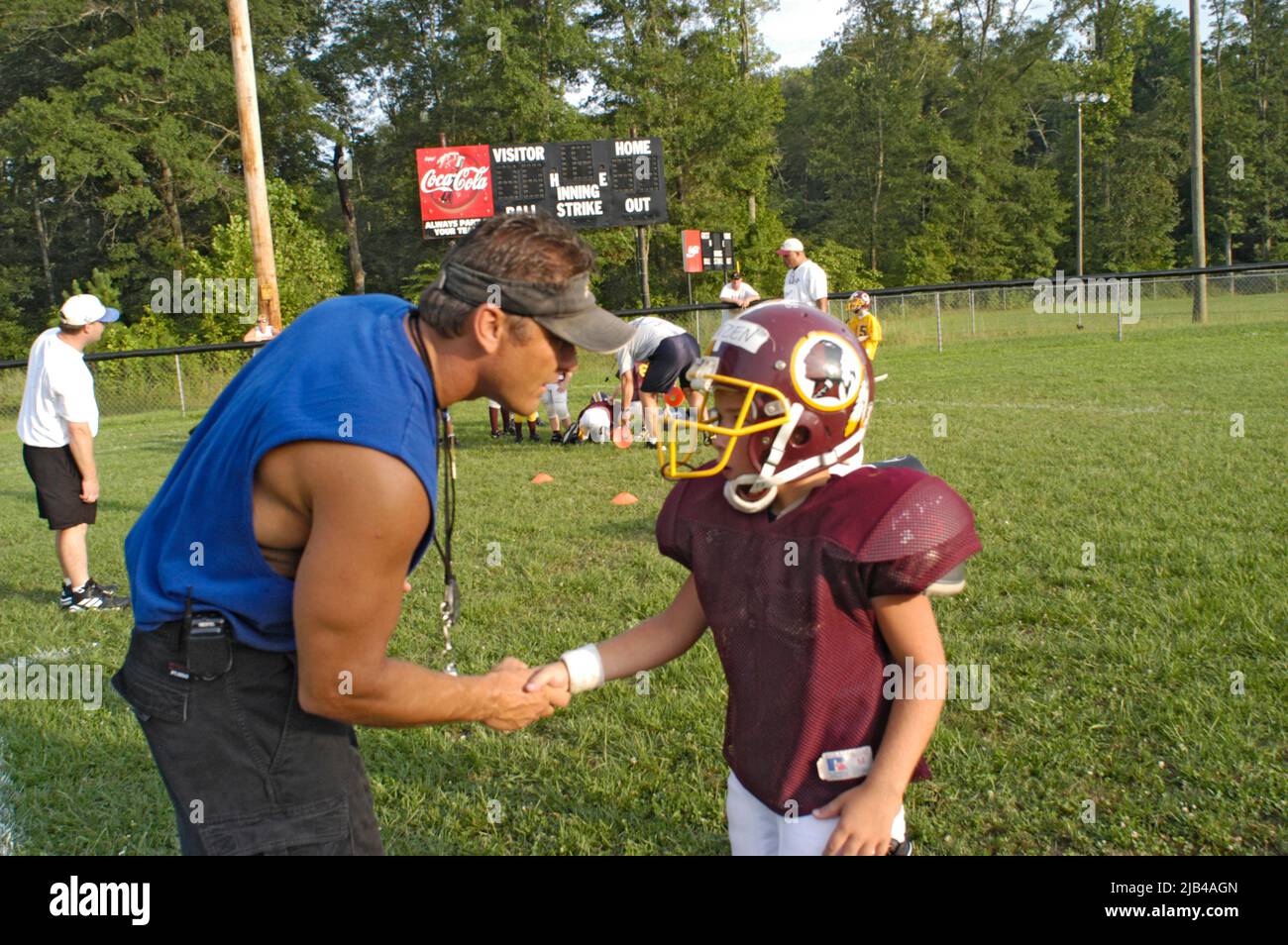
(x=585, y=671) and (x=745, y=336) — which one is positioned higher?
(x=745, y=336)

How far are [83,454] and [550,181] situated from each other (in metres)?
17.8

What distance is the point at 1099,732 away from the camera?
414 cm

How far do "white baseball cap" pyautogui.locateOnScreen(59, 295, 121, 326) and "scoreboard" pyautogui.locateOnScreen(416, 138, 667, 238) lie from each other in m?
16.8

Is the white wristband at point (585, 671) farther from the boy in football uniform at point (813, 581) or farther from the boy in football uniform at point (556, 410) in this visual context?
the boy in football uniform at point (556, 410)

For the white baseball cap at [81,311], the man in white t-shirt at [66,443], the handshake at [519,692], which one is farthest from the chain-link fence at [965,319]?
the handshake at [519,692]

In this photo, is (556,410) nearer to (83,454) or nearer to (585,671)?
(83,454)

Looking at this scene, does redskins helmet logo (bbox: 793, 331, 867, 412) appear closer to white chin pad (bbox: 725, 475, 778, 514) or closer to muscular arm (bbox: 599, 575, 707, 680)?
white chin pad (bbox: 725, 475, 778, 514)

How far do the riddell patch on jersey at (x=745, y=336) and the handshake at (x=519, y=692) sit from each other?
0.93 meters

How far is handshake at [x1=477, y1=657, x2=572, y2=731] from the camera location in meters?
2.43

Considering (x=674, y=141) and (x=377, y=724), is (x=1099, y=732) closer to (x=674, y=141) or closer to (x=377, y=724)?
(x=377, y=724)

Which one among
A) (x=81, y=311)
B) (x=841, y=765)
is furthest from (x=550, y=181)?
(x=841, y=765)

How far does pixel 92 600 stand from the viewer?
698 cm

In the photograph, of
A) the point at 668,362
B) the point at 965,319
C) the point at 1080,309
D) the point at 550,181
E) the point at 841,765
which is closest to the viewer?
the point at 841,765

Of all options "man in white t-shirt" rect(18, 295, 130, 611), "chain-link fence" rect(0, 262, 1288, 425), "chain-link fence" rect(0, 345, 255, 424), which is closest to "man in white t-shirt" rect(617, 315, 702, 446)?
"man in white t-shirt" rect(18, 295, 130, 611)
